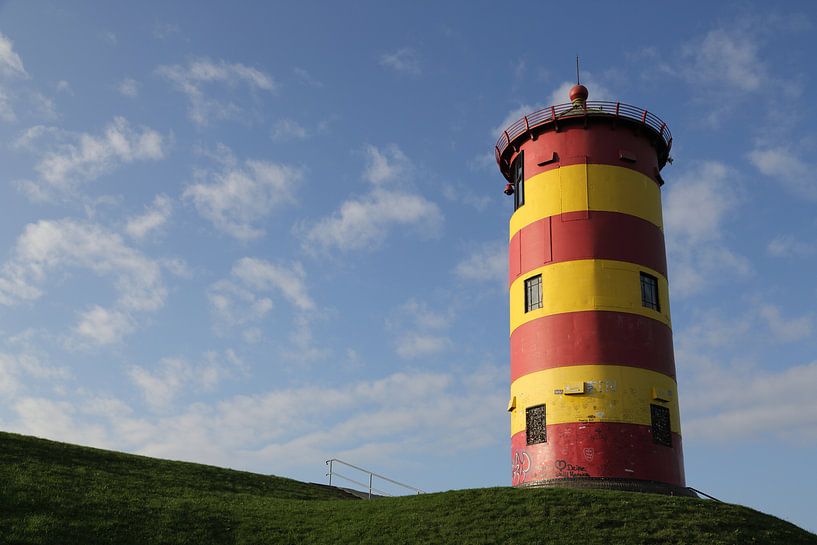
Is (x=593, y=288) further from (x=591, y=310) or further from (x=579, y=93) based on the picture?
(x=579, y=93)

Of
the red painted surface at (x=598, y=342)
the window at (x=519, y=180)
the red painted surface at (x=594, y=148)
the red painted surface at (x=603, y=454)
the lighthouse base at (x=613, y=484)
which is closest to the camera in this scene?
the lighthouse base at (x=613, y=484)

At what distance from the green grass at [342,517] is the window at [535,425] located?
13.8ft

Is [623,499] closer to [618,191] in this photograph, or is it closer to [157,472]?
[618,191]

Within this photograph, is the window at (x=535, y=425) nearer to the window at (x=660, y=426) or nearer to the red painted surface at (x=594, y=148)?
the window at (x=660, y=426)

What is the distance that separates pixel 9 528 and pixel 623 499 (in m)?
17.0

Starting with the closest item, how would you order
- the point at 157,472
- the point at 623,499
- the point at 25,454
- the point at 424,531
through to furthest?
the point at 424,531 → the point at 623,499 → the point at 25,454 → the point at 157,472

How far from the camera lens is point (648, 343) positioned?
1147 inches

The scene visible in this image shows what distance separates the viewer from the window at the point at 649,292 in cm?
2994

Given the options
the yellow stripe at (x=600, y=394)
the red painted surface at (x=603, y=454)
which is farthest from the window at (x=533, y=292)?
the red painted surface at (x=603, y=454)

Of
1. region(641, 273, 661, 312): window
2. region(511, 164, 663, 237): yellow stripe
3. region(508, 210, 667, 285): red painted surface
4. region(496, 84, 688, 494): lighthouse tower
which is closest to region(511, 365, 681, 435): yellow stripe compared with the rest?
region(496, 84, 688, 494): lighthouse tower

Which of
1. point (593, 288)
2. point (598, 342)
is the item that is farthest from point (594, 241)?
point (598, 342)

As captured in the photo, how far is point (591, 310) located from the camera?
29.0m

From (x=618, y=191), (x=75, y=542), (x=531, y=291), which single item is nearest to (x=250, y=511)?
(x=75, y=542)

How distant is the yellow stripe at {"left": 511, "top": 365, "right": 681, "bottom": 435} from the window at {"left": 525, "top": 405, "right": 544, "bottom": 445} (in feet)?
0.86
